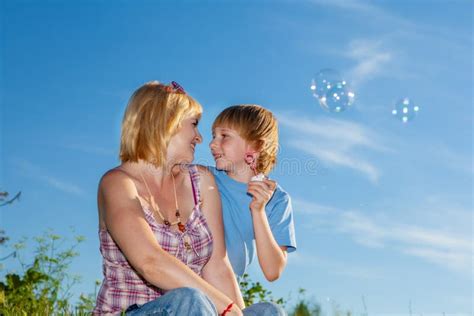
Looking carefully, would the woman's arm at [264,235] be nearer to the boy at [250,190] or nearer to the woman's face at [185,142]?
the boy at [250,190]

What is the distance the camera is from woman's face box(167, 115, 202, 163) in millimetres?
3832

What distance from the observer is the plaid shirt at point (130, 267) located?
3557mm

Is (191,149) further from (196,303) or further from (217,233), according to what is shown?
(196,303)

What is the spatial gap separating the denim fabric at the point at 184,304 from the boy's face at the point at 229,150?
5.98ft

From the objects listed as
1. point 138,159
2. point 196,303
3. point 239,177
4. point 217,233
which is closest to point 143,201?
point 138,159

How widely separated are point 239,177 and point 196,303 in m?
1.91

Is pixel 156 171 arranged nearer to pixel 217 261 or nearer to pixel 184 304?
pixel 217 261

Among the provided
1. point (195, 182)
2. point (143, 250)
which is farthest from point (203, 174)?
point (143, 250)

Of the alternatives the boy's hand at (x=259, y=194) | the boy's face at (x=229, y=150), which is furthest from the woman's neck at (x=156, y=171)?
the boy's face at (x=229, y=150)

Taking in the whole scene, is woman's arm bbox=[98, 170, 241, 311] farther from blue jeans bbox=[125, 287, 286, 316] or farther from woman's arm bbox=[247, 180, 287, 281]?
woman's arm bbox=[247, 180, 287, 281]

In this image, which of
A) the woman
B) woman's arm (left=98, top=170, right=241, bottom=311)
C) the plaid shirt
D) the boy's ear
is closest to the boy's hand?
the woman

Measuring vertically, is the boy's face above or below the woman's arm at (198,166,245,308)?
above

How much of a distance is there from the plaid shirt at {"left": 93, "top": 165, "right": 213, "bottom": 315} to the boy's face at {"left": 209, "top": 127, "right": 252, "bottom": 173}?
45.3 inches

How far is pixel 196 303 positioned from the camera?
9.96 feet
